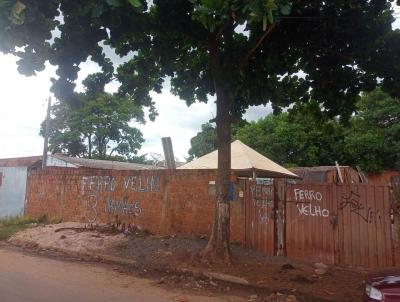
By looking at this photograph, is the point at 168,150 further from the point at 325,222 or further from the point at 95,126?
the point at 95,126

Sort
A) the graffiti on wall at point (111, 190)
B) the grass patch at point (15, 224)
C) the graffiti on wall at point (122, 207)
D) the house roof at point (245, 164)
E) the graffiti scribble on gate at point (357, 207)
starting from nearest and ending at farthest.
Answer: the graffiti scribble on gate at point (357, 207), the graffiti on wall at point (111, 190), the graffiti on wall at point (122, 207), the house roof at point (245, 164), the grass patch at point (15, 224)

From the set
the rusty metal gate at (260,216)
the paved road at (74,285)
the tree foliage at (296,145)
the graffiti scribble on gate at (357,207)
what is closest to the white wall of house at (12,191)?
the paved road at (74,285)

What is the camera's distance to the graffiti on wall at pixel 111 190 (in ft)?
48.1

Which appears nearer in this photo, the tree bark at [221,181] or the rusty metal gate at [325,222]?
the rusty metal gate at [325,222]

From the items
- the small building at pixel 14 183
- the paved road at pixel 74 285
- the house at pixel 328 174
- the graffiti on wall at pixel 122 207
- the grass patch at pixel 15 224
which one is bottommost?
the paved road at pixel 74 285

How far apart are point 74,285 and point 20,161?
1546 centimetres

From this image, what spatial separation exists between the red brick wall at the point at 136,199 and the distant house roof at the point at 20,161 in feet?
9.15

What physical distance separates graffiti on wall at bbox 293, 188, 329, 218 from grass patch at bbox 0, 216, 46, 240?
10635mm

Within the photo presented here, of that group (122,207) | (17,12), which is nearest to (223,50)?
(17,12)

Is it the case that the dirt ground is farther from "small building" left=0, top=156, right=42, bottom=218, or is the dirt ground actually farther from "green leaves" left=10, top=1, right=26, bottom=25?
"small building" left=0, top=156, right=42, bottom=218

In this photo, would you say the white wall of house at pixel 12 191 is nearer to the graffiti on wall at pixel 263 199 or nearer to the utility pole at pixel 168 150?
the utility pole at pixel 168 150

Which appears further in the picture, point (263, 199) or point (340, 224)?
point (263, 199)

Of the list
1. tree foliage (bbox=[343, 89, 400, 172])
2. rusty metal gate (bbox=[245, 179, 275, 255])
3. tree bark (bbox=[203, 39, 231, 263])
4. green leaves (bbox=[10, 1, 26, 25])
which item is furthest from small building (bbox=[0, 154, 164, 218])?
tree foliage (bbox=[343, 89, 400, 172])

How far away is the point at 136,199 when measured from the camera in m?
14.8
